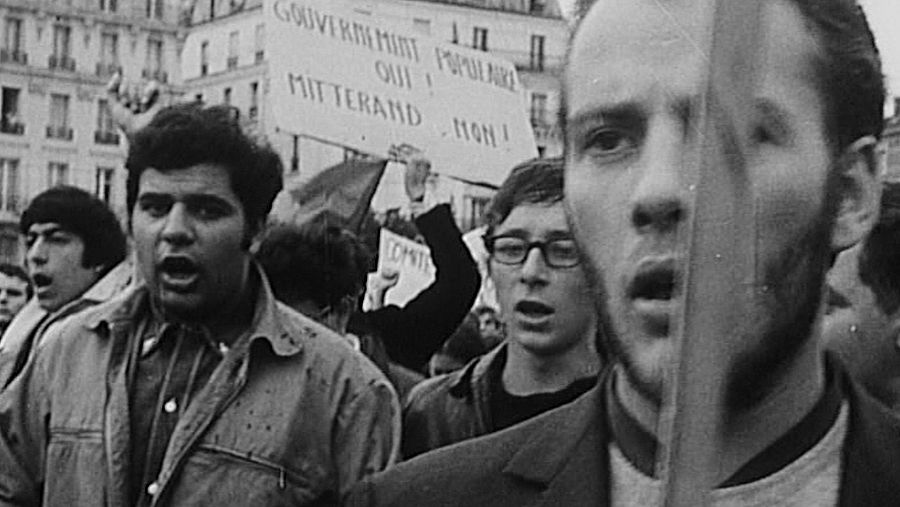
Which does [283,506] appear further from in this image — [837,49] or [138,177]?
[837,49]

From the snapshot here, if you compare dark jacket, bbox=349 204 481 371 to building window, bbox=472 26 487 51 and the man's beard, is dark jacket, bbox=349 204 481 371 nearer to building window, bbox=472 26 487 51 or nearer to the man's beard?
building window, bbox=472 26 487 51

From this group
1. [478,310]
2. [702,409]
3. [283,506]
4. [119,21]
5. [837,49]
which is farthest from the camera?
[119,21]

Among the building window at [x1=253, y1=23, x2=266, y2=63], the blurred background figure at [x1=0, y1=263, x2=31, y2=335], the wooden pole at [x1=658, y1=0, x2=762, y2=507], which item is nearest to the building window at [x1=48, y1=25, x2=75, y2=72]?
the blurred background figure at [x1=0, y1=263, x2=31, y2=335]

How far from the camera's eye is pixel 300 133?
21.1 feet

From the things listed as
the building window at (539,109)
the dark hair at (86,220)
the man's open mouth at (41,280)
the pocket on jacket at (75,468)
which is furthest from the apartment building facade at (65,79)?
the building window at (539,109)

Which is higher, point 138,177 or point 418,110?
point 138,177

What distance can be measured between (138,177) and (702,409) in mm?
2543

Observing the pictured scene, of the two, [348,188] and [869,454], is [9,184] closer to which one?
[348,188]

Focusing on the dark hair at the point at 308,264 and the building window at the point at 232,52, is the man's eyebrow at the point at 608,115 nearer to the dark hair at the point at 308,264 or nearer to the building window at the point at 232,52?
the dark hair at the point at 308,264

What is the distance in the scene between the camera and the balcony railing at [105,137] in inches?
1096

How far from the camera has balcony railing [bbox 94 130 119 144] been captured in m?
27.8

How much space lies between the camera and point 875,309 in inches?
87.8

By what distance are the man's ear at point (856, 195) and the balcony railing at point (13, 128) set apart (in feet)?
84.2

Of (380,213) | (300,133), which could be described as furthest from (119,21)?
(300,133)
